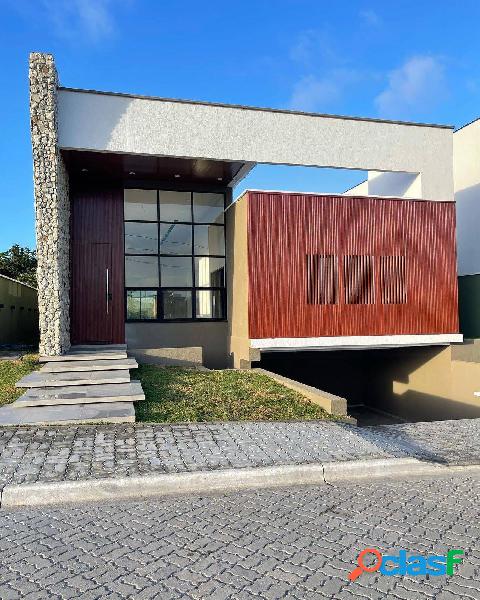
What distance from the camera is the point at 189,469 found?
6.01m

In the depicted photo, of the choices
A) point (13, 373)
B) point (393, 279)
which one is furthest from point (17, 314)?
point (393, 279)

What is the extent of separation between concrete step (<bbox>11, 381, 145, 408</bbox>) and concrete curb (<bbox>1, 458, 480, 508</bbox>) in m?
3.90

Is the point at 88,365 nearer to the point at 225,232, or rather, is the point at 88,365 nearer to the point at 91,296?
the point at 91,296

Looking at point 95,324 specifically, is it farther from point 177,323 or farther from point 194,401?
point 194,401

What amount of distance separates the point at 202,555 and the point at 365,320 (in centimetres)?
1252

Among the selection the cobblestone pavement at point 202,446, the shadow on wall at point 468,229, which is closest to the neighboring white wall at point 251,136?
the shadow on wall at point 468,229

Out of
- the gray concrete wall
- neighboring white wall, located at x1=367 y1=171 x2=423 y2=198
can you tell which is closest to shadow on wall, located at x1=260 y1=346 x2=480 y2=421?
the gray concrete wall

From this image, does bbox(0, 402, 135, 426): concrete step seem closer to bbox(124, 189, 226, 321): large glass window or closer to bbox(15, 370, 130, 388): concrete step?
bbox(15, 370, 130, 388): concrete step

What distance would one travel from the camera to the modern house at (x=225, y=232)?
14.3 metres

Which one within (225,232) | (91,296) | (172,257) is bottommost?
(91,296)

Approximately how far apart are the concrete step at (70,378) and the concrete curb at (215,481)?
17.0 feet

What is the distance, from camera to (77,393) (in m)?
9.91

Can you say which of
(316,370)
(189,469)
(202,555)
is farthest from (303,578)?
(316,370)

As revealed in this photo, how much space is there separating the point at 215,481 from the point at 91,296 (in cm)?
1229
